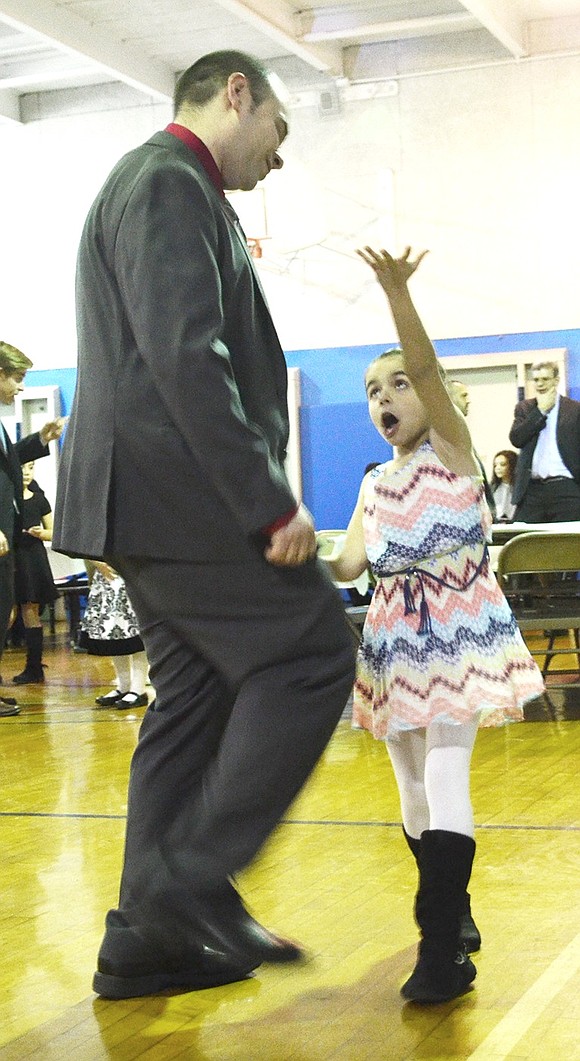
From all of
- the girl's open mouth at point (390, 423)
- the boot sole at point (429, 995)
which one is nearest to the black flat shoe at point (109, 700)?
the girl's open mouth at point (390, 423)

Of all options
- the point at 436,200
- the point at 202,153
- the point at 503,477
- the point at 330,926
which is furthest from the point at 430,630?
the point at 436,200

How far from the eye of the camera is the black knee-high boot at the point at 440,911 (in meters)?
2.22

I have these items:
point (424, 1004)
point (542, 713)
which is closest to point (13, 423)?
point (542, 713)

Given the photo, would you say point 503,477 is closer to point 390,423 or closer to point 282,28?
point 282,28

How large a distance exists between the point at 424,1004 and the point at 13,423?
12087 millimetres

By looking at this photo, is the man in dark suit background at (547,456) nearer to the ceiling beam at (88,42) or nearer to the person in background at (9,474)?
the person in background at (9,474)

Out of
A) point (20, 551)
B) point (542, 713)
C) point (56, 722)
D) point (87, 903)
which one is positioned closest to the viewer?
point (87, 903)

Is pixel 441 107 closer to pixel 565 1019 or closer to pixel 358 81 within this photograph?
pixel 358 81

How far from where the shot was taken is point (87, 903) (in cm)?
303

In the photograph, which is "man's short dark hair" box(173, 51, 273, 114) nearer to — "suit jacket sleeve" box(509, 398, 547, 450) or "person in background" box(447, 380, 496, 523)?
"person in background" box(447, 380, 496, 523)

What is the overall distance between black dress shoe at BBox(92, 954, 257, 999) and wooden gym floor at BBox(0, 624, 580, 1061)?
0.08ft

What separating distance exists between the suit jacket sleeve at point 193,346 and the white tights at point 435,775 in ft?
2.18

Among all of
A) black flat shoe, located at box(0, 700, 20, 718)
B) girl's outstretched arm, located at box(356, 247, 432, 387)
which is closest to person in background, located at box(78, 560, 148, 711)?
black flat shoe, located at box(0, 700, 20, 718)

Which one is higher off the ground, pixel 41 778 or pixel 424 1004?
pixel 424 1004
